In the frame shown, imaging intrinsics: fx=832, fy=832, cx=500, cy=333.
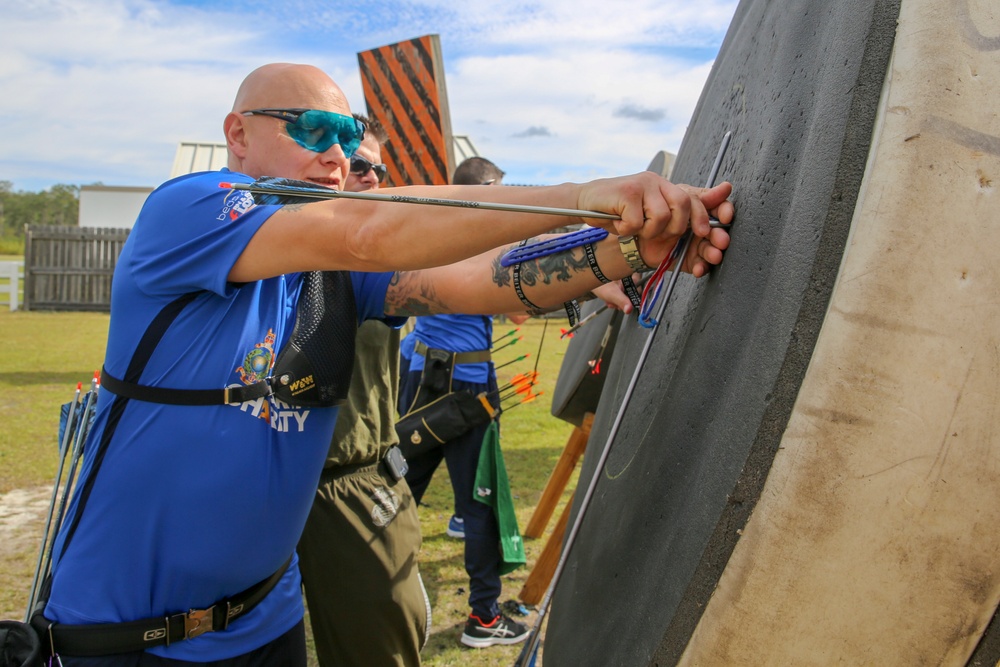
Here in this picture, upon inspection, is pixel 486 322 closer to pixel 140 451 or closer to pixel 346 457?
pixel 346 457

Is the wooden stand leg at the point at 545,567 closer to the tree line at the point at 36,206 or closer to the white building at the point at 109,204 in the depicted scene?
the white building at the point at 109,204


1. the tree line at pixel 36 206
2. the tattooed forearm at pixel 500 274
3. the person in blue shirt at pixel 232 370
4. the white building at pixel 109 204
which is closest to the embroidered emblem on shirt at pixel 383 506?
the person in blue shirt at pixel 232 370

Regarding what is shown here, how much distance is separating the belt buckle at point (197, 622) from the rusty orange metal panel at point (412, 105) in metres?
4.12

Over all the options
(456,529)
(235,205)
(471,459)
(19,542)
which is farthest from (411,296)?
(19,542)

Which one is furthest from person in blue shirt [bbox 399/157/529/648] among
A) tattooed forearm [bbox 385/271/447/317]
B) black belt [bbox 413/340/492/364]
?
tattooed forearm [bbox 385/271/447/317]

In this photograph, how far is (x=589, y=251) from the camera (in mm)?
1610

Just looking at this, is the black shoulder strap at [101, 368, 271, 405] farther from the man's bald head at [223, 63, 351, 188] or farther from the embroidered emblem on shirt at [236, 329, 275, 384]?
the man's bald head at [223, 63, 351, 188]

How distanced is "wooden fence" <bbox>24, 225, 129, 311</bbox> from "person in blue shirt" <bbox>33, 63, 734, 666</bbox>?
2041 cm

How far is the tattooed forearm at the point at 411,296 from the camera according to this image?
1923mm

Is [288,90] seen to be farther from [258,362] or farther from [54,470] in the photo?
[54,470]

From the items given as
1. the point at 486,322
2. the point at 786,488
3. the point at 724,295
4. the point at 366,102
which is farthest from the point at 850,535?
the point at 366,102

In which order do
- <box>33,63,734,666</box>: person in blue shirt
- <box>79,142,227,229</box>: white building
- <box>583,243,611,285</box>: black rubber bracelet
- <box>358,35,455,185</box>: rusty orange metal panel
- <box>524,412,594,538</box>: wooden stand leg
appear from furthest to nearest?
<box>79,142,227,229</box>: white building → <box>358,35,455,185</box>: rusty orange metal panel → <box>524,412,594,538</box>: wooden stand leg → <box>583,243,611,285</box>: black rubber bracelet → <box>33,63,734,666</box>: person in blue shirt

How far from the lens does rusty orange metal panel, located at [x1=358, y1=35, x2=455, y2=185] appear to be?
5.56 m

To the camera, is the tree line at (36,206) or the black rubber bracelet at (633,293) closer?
the black rubber bracelet at (633,293)
